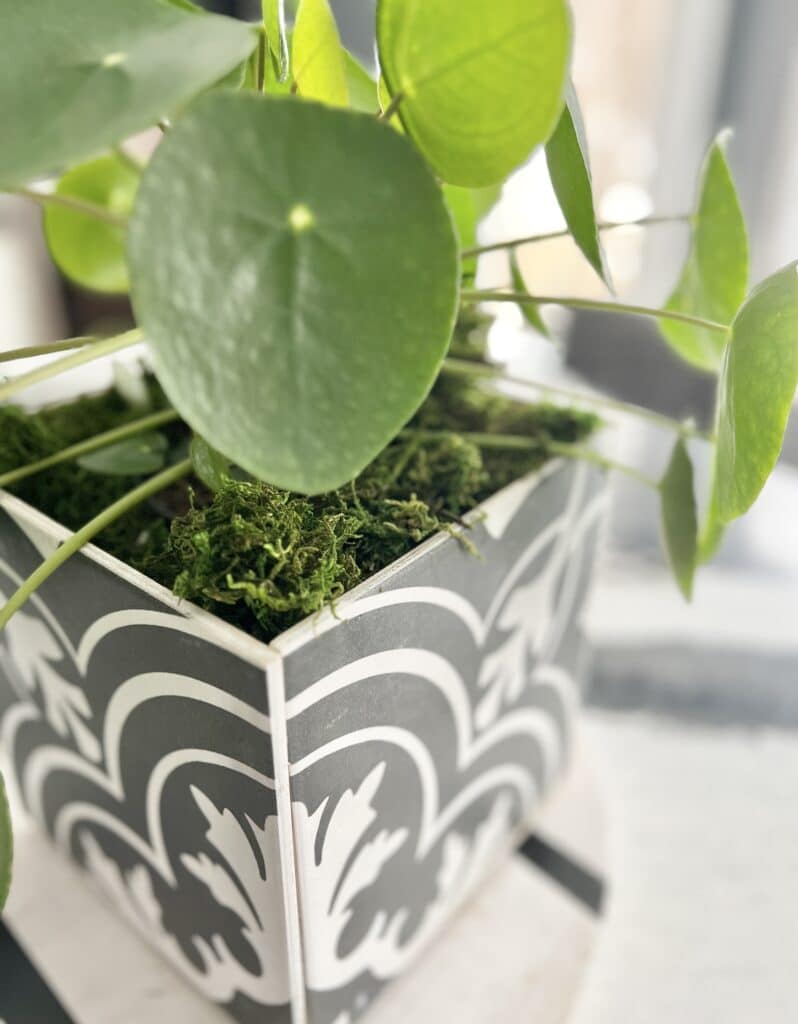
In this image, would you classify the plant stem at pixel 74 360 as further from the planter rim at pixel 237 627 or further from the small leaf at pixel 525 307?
the small leaf at pixel 525 307

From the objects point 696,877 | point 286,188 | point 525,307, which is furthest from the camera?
point 696,877

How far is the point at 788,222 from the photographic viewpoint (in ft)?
3.78

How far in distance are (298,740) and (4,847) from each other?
0.13 m

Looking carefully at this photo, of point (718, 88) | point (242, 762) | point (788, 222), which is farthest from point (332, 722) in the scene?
point (718, 88)

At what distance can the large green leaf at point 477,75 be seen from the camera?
24 centimetres

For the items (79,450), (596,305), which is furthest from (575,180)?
(79,450)

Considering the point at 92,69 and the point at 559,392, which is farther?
the point at 559,392

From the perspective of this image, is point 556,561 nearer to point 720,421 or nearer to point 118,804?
point 720,421

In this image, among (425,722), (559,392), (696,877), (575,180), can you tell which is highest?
(575,180)

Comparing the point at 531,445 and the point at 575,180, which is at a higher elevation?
the point at 575,180

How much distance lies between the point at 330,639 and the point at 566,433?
25cm

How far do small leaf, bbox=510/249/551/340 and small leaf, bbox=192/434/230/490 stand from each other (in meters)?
0.20

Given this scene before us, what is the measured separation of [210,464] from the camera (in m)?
0.33

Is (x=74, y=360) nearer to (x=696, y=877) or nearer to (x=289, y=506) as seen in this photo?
(x=289, y=506)
